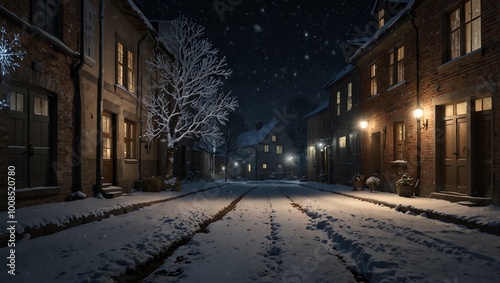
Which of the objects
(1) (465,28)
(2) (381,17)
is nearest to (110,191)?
(1) (465,28)

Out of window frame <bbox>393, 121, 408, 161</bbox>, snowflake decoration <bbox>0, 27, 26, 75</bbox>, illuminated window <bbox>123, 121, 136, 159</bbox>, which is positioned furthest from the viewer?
illuminated window <bbox>123, 121, 136, 159</bbox>

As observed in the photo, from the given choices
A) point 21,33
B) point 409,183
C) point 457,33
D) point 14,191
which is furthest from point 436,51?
point 14,191

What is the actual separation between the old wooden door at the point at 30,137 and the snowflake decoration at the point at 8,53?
1.96ft

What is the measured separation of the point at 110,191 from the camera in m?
11.1

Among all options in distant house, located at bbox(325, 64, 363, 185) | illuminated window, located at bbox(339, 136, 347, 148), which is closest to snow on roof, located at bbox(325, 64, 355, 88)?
distant house, located at bbox(325, 64, 363, 185)

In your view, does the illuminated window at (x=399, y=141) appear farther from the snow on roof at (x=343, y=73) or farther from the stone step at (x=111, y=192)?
the stone step at (x=111, y=192)

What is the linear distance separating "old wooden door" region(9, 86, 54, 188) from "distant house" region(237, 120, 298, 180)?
42466 mm

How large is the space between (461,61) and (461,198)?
3.90 m

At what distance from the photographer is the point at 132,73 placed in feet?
48.0

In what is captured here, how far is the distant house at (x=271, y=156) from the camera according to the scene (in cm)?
5088

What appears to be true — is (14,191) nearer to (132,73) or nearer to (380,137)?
(132,73)

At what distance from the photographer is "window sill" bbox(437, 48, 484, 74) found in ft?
29.2

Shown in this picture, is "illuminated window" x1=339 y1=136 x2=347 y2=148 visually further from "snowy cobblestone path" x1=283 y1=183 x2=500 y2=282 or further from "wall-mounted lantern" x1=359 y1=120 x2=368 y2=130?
"snowy cobblestone path" x1=283 y1=183 x2=500 y2=282

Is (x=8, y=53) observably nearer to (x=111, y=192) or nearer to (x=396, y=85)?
(x=111, y=192)
